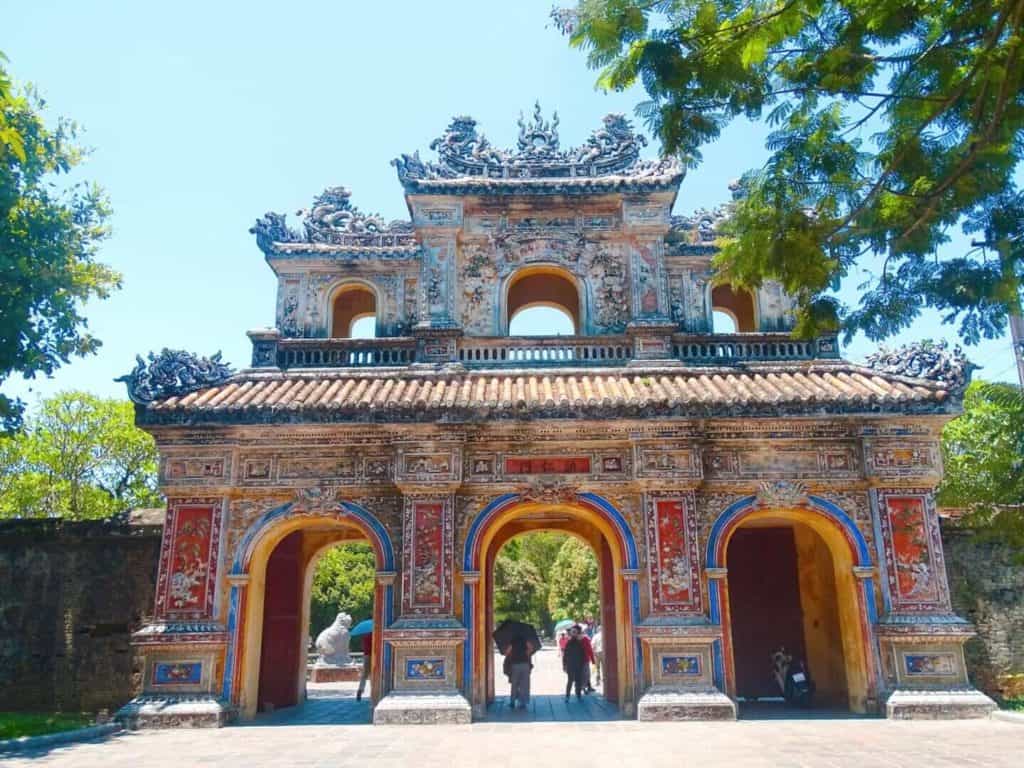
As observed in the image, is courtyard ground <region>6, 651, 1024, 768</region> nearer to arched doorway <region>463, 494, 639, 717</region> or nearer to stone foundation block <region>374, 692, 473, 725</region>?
stone foundation block <region>374, 692, 473, 725</region>

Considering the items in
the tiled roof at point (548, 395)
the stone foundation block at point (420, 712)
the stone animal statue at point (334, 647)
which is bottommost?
the stone foundation block at point (420, 712)

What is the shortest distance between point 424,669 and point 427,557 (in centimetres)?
155

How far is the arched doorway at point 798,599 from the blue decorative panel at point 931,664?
0.49 meters

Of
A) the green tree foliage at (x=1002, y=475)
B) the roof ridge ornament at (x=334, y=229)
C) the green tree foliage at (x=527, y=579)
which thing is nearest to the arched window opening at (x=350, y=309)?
the roof ridge ornament at (x=334, y=229)

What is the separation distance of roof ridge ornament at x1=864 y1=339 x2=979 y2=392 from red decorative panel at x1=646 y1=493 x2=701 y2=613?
4136 mm

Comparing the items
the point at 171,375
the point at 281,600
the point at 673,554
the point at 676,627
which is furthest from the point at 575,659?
the point at 171,375

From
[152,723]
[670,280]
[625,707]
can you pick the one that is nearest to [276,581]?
[152,723]

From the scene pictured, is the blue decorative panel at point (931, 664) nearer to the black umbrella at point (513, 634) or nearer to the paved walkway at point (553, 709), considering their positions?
the paved walkway at point (553, 709)

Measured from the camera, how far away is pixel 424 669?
11492 mm

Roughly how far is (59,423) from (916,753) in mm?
28390

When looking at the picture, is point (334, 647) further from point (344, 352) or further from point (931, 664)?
point (931, 664)

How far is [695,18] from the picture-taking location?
19.0ft

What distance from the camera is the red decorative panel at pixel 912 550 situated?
11797 mm

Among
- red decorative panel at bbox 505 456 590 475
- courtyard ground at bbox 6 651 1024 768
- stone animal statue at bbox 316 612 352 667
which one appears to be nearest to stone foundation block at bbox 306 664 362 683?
stone animal statue at bbox 316 612 352 667
